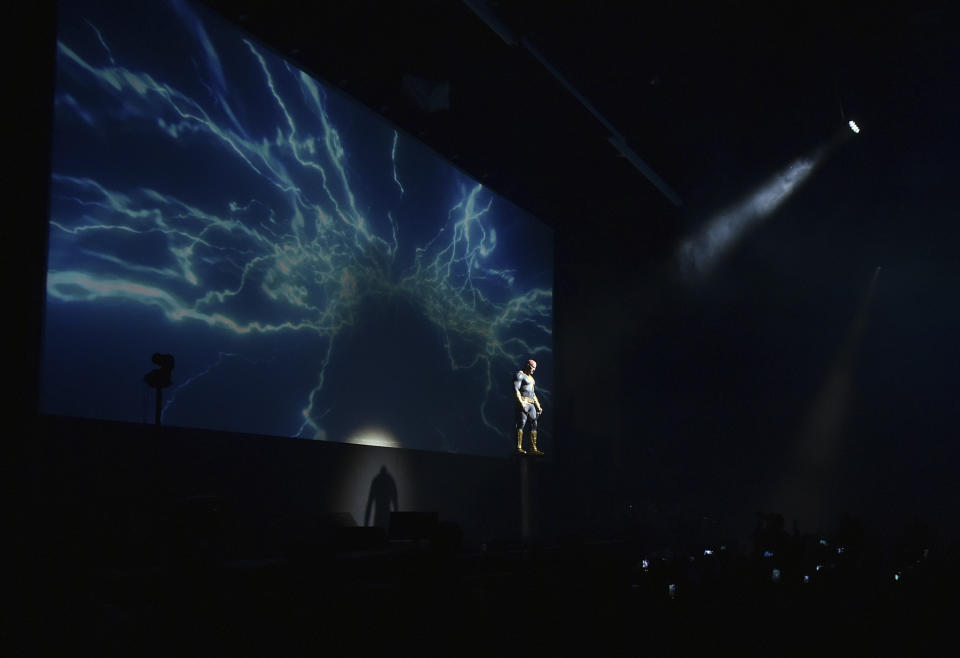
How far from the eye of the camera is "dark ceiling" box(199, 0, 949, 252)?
26.7 ft

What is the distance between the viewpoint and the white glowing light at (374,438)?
8430 millimetres

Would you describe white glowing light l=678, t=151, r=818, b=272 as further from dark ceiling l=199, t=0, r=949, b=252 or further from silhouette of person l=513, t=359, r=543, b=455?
silhouette of person l=513, t=359, r=543, b=455

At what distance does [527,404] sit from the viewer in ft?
34.6

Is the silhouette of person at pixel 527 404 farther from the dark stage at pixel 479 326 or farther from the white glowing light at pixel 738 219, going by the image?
the white glowing light at pixel 738 219

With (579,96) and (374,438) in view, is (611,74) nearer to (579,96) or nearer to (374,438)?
(579,96)

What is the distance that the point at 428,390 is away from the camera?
9578mm

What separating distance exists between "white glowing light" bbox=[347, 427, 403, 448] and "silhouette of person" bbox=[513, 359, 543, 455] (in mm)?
1894

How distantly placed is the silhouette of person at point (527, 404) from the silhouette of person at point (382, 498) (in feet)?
6.58

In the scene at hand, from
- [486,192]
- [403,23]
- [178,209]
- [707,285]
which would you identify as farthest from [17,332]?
[707,285]

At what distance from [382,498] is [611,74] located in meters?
4.87

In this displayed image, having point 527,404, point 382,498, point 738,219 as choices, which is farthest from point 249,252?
point 738,219

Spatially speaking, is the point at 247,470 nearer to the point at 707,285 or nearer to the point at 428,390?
the point at 428,390

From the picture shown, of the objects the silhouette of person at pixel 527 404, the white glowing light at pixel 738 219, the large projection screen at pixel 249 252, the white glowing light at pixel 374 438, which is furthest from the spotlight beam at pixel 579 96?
the white glowing light at pixel 374 438

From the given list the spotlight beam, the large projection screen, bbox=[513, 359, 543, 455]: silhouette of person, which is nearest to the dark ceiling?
the spotlight beam
